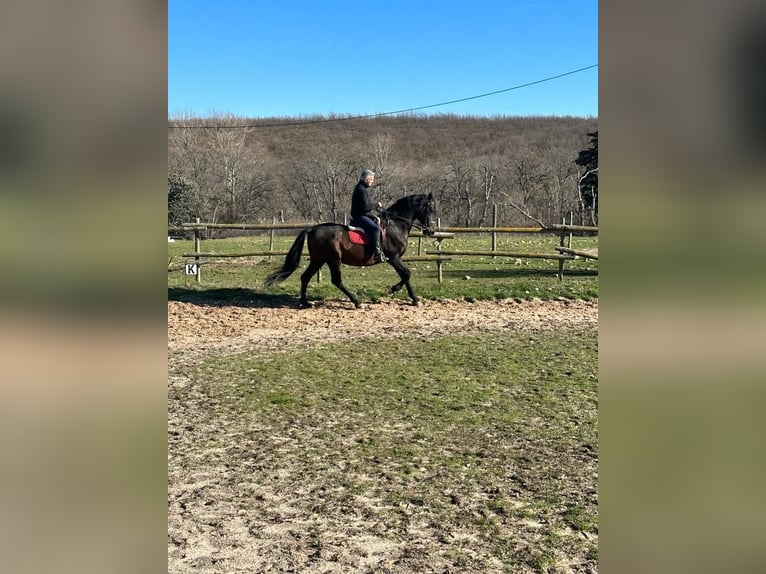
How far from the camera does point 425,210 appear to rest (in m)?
9.66

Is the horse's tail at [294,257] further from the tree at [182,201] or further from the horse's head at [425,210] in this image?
the tree at [182,201]

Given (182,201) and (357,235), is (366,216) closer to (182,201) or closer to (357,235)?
(357,235)

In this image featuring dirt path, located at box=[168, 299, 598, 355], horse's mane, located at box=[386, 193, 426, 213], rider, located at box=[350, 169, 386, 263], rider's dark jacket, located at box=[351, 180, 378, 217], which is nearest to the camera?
dirt path, located at box=[168, 299, 598, 355]

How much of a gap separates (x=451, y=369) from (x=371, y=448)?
2.21 meters

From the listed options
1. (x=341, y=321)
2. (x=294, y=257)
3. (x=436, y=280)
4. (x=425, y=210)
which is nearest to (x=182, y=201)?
(x=436, y=280)

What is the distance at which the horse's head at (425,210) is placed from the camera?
9.59 m

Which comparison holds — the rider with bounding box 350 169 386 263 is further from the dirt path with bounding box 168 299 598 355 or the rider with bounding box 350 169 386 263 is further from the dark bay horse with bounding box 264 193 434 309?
the dirt path with bounding box 168 299 598 355

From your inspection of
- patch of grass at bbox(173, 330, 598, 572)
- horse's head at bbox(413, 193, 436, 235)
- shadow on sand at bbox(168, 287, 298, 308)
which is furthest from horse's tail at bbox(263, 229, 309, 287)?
patch of grass at bbox(173, 330, 598, 572)

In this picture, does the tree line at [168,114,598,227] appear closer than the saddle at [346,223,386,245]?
No

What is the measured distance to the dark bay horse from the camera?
912cm

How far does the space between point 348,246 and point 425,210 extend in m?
1.43
